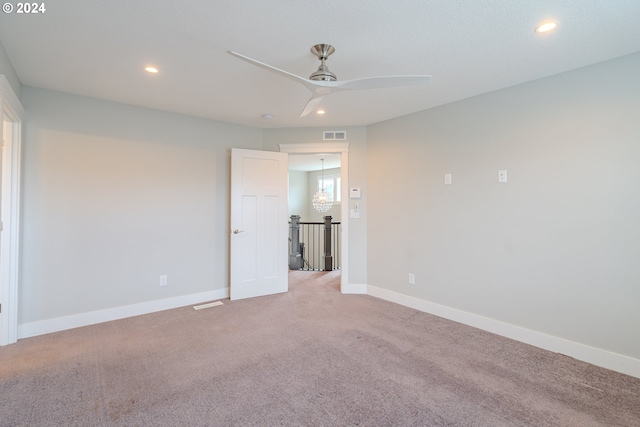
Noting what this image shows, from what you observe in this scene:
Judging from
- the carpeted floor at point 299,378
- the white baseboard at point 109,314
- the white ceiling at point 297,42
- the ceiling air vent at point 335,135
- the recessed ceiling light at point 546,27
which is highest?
the white ceiling at point 297,42

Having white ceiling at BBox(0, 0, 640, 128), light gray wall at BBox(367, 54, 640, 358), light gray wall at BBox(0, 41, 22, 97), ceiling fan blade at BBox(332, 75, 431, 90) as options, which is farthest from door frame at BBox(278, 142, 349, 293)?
light gray wall at BBox(0, 41, 22, 97)

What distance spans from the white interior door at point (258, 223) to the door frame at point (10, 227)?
2.07 meters

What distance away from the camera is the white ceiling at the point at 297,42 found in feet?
6.00

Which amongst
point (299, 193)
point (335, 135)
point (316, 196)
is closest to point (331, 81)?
point (335, 135)

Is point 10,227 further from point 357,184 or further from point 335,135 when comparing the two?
point 357,184

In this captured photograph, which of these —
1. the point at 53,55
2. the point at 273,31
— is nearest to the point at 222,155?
the point at 53,55

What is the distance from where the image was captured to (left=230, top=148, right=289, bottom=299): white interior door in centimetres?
414

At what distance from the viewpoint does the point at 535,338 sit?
2803 millimetres

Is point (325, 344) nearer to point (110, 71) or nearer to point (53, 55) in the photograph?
point (110, 71)

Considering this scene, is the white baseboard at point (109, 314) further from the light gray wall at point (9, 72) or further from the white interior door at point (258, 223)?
the light gray wall at point (9, 72)

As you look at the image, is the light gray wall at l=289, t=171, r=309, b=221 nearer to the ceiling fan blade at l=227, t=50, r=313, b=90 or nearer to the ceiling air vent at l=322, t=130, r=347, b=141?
the ceiling air vent at l=322, t=130, r=347, b=141

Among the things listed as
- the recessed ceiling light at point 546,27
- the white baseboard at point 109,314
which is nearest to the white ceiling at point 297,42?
the recessed ceiling light at point 546,27

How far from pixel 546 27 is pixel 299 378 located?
9.64ft

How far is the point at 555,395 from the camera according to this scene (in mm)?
2051
